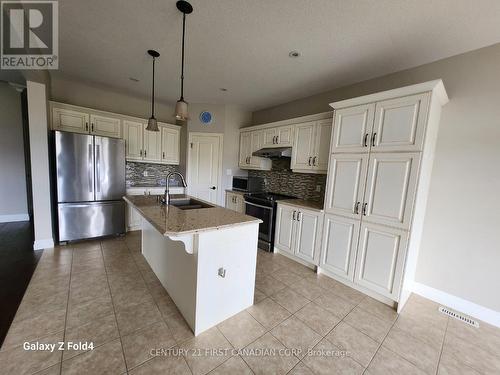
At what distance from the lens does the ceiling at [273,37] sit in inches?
65.2

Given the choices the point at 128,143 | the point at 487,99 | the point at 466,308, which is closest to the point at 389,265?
the point at 466,308

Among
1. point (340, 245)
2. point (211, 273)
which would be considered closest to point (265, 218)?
point (340, 245)

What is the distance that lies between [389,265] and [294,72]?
262 centimetres

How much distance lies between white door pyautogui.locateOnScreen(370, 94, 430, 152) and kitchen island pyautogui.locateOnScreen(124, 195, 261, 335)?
1614 millimetres

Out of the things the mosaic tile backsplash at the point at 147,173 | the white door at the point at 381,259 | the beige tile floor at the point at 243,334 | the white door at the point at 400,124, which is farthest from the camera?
the mosaic tile backsplash at the point at 147,173

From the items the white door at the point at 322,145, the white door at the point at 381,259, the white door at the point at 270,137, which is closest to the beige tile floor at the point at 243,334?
the white door at the point at 381,259

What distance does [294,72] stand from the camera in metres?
2.77

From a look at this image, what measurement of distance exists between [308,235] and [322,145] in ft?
4.39

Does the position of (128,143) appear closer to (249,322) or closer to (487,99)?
(249,322)

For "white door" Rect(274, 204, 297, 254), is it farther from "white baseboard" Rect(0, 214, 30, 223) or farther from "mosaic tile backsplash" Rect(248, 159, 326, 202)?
"white baseboard" Rect(0, 214, 30, 223)

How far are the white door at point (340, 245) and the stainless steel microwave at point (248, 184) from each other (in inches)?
74.6

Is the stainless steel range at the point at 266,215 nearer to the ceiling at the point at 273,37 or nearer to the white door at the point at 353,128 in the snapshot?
the white door at the point at 353,128

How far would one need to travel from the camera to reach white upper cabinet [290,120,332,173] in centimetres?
299

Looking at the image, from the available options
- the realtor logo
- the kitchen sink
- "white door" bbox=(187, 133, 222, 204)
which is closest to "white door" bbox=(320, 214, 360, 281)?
the kitchen sink
